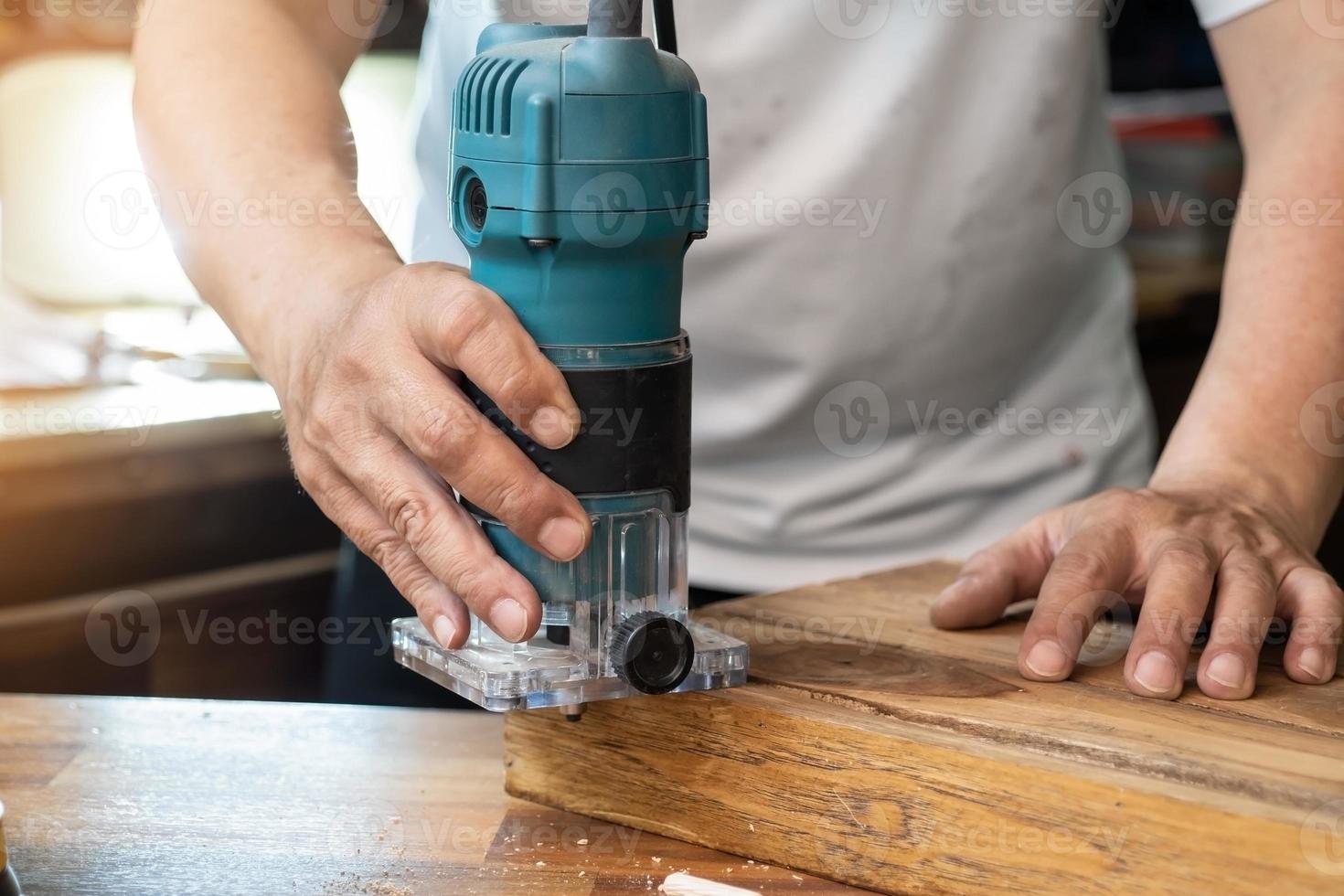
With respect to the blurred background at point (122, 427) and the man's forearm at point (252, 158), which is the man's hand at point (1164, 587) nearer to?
the man's forearm at point (252, 158)

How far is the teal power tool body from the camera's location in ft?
2.73

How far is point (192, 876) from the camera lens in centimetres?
92

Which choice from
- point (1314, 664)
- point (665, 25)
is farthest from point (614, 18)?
point (1314, 664)

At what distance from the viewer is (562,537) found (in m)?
0.87

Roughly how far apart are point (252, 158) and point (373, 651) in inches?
20.9

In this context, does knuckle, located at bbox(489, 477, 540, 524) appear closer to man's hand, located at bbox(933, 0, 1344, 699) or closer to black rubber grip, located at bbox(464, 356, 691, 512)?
black rubber grip, located at bbox(464, 356, 691, 512)

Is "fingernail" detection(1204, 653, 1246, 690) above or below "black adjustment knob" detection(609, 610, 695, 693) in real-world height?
below

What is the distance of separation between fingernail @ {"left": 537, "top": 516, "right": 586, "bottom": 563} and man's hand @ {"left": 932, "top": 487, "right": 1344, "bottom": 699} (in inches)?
13.2

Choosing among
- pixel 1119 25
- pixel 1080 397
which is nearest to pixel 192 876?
pixel 1080 397

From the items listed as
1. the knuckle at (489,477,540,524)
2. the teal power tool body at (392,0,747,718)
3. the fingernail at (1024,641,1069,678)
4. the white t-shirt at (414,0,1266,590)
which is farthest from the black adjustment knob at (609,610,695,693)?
the white t-shirt at (414,0,1266,590)

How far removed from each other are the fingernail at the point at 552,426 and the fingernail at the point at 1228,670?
1.48ft

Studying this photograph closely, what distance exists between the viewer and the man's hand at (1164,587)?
3.24 ft

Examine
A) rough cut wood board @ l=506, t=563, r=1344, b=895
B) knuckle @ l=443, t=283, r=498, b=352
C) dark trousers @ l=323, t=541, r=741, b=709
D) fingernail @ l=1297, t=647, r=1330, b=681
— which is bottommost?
dark trousers @ l=323, t=541, r=741, b=709

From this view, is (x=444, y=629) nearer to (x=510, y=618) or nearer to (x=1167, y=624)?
(x=510, y=618)
